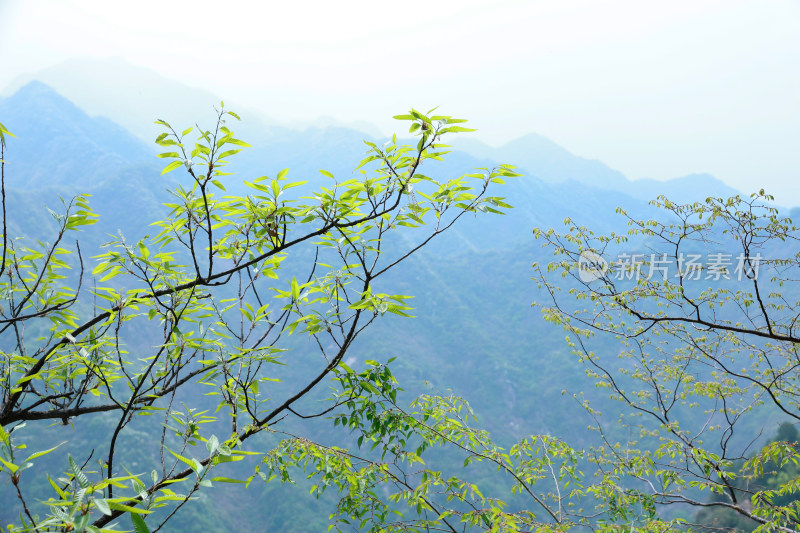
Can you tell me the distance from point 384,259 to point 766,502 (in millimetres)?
49992

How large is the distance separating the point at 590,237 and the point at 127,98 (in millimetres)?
119659

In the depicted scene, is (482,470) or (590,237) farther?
(482,470)

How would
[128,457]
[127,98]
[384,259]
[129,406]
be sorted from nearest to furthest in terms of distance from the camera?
[129,406], [128,457], [384,259], [127,98]

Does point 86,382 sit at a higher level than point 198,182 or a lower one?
lower

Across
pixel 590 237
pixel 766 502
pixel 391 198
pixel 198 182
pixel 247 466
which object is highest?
pixel 590 237

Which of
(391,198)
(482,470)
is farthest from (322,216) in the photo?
(482,470)

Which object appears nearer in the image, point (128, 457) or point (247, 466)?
point (128, 457)

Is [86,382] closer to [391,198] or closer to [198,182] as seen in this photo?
[198,182]

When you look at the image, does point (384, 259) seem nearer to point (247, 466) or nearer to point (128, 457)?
point (247, 466)

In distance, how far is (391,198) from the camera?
67.2 inches

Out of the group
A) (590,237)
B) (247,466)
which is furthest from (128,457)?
(590,237)

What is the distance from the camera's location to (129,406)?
1.30 metres

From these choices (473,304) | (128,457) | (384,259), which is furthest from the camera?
(473,304)

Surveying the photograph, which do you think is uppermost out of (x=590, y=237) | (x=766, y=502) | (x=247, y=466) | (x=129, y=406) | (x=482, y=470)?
(x=590, y=237)
